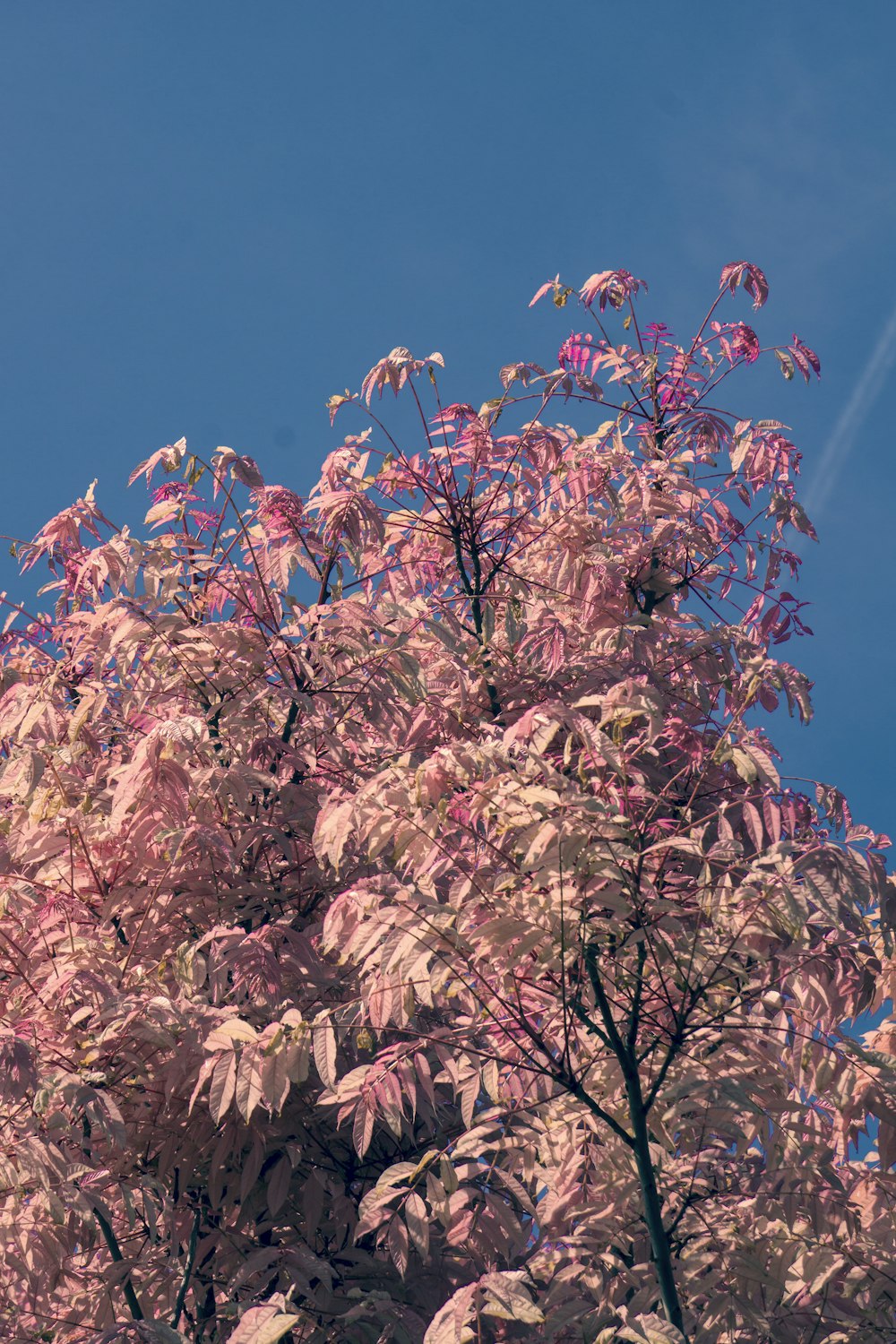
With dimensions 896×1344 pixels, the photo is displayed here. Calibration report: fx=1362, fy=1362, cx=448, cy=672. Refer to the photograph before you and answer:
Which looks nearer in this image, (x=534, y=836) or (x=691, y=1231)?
(x=534, y=836)

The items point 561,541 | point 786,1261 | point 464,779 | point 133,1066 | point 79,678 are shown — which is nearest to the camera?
point 464,779

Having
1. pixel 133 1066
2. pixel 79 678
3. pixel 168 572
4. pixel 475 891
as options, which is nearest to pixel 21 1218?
pixel 133 1066

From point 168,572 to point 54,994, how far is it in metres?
1.57

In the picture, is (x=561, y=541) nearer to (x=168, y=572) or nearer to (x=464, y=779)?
(x=168, y=572)

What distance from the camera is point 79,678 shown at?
7.02 meters

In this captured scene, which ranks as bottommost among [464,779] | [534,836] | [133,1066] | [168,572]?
[133,1066]

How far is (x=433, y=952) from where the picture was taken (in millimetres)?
3812

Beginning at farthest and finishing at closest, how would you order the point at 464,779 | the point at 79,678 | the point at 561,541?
the point at 79,678 < the point at 561,541 < the point at 464,779

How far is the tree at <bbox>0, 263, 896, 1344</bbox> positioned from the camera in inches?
150

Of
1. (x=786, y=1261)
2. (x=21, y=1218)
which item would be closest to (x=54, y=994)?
(x=21, y=1218)

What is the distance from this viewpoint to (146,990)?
Result: 188 inches

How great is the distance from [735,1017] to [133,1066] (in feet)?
7.12

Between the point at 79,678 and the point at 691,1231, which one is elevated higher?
the point at 79,678

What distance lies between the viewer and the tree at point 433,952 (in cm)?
380
